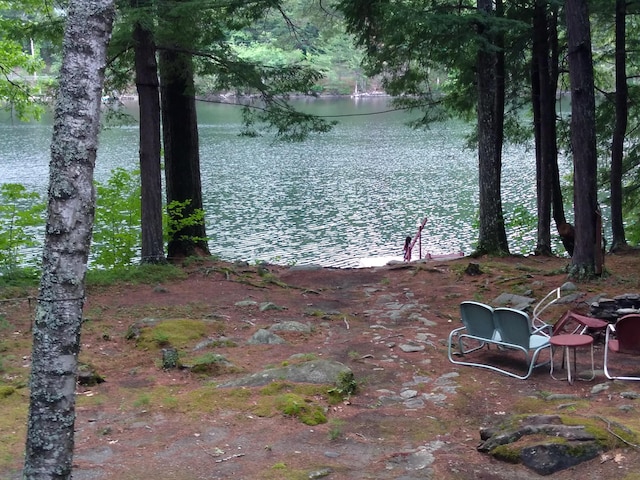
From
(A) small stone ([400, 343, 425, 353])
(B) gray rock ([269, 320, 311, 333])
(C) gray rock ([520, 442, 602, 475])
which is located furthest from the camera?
(B) gray rock ([269, 320, 311, 333])

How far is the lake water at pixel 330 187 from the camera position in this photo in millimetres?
22453

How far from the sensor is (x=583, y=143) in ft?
33.6

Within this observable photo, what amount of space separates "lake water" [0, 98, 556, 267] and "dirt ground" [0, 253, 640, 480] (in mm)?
5300

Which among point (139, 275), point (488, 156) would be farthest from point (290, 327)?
point (488, 156)

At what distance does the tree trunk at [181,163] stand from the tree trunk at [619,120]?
790 cm

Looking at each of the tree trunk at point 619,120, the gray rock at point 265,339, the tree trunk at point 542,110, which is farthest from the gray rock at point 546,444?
the tree trunk at point 619,120

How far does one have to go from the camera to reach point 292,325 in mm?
8367

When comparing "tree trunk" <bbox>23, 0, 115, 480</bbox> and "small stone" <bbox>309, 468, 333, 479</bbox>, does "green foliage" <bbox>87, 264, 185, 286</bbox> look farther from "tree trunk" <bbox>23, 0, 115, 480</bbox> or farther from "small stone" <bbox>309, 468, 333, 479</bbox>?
"tree trunk" <bbox>23, 0, 115, 480</bbox>

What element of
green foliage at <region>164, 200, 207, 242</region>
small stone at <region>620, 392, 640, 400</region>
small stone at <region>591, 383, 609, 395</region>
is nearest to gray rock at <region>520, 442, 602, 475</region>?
small stone at <region>620, 392, 640, 400</region>

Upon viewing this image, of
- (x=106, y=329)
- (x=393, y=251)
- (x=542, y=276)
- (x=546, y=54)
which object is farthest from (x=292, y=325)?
(x=393, y=251)

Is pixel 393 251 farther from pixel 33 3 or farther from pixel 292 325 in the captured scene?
pixel 292 325

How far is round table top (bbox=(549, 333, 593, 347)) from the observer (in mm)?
6531

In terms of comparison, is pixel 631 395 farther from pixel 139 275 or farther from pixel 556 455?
pixel 139 275

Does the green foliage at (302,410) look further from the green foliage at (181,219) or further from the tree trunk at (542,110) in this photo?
the tree trunk at (542,110)
